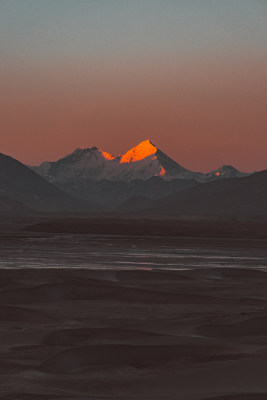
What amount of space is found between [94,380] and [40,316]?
722 centimetres

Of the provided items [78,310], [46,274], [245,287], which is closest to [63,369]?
[78,310]

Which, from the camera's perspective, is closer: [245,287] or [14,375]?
[14,375]

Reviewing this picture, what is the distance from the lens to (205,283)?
2983 cm

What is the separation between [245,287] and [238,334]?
38.7 feet

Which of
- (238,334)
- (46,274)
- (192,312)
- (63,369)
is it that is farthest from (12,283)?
(63,369)

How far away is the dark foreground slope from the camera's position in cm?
1130

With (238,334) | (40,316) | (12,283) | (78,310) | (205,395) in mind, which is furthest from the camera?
(12,283)

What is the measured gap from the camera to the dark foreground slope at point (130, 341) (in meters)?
11.3

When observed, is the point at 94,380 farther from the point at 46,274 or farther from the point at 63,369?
the point at 46,274

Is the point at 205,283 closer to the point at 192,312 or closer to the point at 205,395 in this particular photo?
the point at 192,312

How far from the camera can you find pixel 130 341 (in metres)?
15.4

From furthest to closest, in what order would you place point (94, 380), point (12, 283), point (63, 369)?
1. point (12, 283)
2. point (63, 369)
3. point (94, 380)

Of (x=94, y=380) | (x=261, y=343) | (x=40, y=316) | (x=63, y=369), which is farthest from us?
(x=40, y=316)

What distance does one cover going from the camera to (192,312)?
67.5 ft
